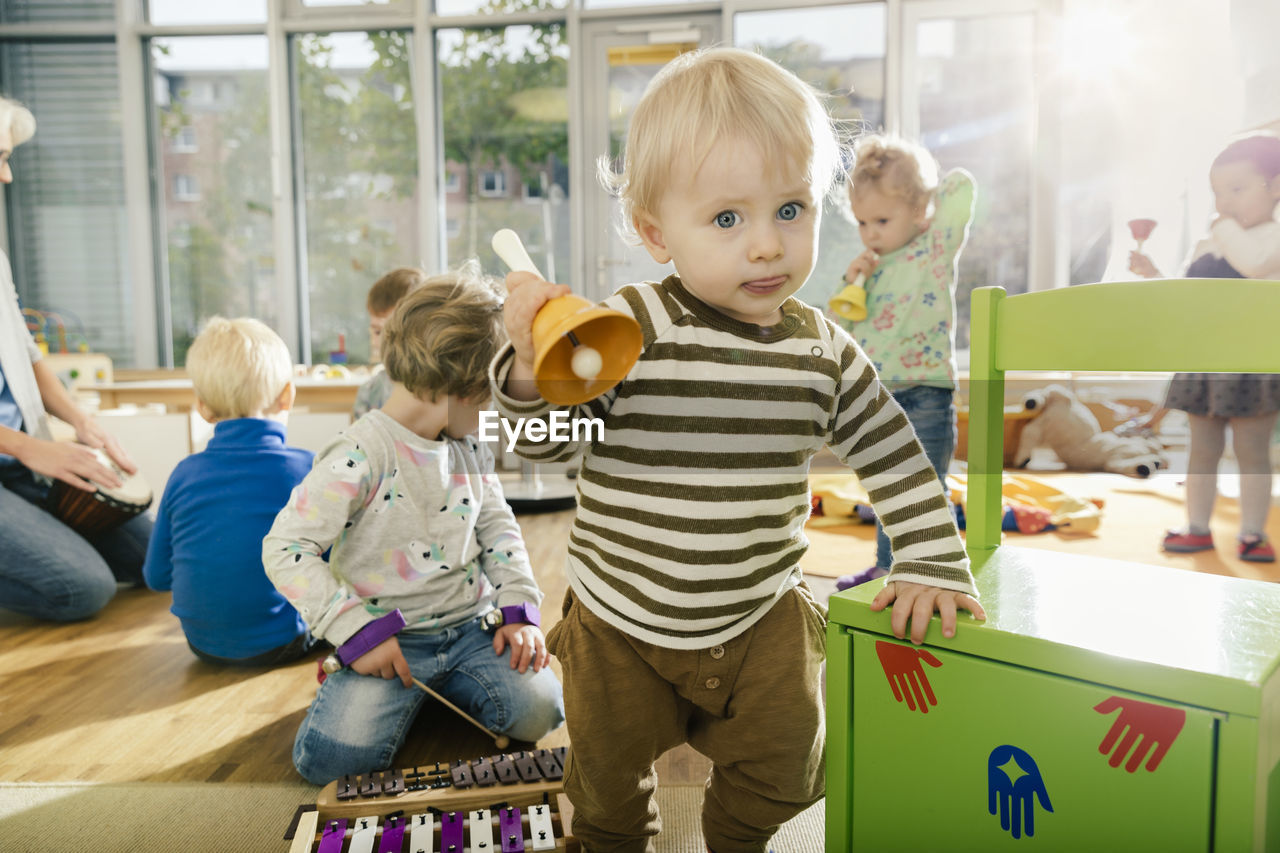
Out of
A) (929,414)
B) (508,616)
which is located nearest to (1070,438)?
(929,414)

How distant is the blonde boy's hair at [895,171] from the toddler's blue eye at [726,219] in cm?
131

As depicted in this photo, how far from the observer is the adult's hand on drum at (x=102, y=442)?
83.6 inches

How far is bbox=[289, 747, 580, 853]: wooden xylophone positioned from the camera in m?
0.95

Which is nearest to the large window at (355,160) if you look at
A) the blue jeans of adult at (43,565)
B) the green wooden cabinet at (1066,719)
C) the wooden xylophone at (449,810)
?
the blue jeans of adult at (43,565)

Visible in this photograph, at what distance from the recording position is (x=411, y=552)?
1.30 m

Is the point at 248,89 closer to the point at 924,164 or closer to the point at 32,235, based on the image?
the point at 32,235

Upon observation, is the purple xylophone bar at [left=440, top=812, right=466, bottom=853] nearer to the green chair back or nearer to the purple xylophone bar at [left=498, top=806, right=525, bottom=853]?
the purple xylophone bar at [left=498, top=806, right=525, bottom=853]

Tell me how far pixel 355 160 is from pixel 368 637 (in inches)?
129

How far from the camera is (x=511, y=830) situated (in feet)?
3.15

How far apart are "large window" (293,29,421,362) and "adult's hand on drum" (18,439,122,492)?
83.6 inches

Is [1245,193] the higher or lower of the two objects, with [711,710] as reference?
higher

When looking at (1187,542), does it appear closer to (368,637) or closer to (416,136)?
(368,637)

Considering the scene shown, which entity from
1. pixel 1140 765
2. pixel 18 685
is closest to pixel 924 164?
pixel 1140 765

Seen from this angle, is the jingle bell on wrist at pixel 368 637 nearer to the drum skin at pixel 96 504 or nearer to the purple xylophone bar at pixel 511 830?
the purple xylophone bar at pixel 511 830
